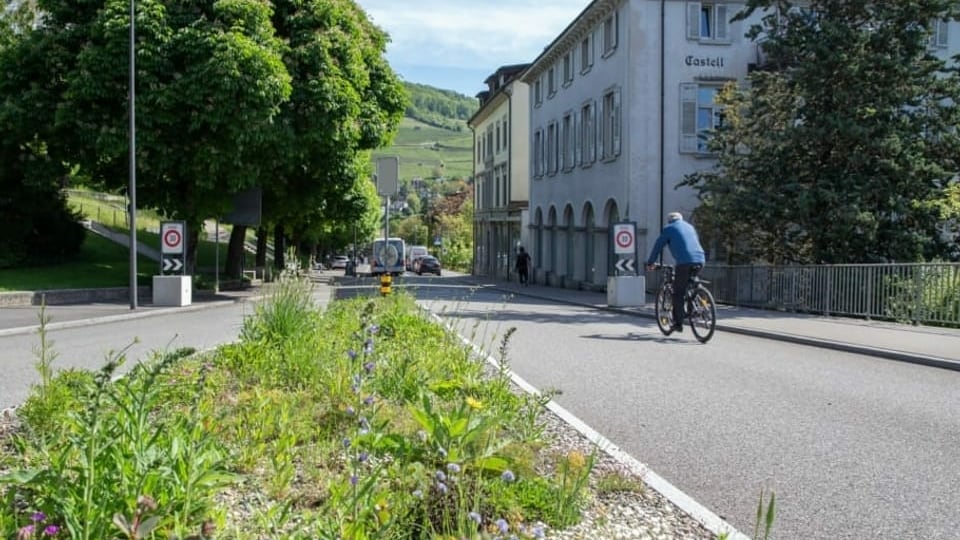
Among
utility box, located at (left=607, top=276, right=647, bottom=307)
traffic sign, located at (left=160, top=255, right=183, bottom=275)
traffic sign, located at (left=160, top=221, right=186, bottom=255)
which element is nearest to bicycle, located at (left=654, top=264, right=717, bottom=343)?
utility box, located at (left=607, top=276, right=647, bottom=307)

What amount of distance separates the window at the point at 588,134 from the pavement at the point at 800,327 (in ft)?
48.8

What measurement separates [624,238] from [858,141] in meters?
6.14

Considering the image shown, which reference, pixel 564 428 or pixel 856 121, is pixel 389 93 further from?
pixel 564 428

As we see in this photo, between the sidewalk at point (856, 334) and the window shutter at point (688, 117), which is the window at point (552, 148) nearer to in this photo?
the window shutter at point (688, 117)

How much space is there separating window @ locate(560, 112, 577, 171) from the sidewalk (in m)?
21.4

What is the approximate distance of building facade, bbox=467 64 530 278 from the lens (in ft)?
192

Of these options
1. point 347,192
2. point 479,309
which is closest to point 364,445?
point 479,309

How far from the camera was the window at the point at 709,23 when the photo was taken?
3356cm

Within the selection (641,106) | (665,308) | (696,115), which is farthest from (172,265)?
(696,115)

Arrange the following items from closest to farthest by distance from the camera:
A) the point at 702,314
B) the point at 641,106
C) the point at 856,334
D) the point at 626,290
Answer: the point at 702,314 < the point at 856,334 < the point at 626,290 < the point at 641,106

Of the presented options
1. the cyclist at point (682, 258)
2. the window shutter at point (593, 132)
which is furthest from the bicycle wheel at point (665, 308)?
the window shutter at point (593, 132)

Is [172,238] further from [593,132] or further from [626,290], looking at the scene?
[593,132]

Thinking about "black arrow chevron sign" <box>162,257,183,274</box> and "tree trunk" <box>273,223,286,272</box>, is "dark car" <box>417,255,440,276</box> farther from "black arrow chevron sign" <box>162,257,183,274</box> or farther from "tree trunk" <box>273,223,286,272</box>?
"black arrow chevron sign" <box>162,257,183,274</box>

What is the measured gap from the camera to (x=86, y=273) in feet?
102
